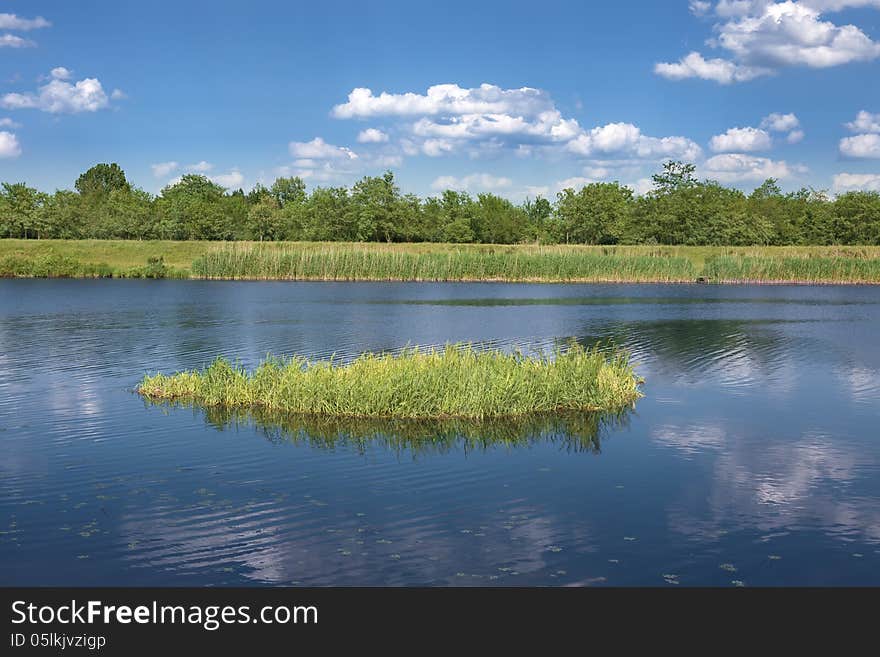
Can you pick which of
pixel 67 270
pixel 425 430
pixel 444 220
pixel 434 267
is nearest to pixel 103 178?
pixel 444 220

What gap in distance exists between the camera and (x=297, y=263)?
7981 centimetres

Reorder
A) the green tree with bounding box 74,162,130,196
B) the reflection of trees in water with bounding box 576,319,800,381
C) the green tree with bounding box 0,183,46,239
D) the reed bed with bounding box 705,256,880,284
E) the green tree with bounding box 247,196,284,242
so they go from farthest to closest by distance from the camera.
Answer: the green tree with bounding box 74,162,130,196, the green tree with bounding box 247,196,284,242, the green tree with bounding box 0,183,46,239, the reed bed with bounding box 705,256,880,284, the reflection of trees in water with bounding box 576,319,800,381

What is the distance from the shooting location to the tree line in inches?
4419

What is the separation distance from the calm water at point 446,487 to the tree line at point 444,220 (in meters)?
83.9

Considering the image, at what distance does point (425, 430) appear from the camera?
19.5 metres

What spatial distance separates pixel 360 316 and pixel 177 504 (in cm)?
3220

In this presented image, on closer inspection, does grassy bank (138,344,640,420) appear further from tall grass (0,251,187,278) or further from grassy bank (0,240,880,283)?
tall grass (0,251,187,278)

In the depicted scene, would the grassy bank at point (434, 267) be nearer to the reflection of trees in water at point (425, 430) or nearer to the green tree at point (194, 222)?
the green tree at point (194, 222)

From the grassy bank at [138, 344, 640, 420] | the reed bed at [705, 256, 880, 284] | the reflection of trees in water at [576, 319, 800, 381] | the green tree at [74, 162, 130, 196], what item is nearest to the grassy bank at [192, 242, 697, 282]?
the reed bed at [705, 256, 880, 284]

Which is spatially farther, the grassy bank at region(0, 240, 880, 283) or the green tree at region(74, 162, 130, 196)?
the green tree at region(74, 162, 130, 196)

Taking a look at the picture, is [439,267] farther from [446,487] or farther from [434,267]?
[446,487]

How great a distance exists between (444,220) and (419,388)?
10431cm

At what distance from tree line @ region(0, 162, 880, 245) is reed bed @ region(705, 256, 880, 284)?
32.0 metres

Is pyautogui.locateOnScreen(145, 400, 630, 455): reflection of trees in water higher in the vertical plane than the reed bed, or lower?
lower
